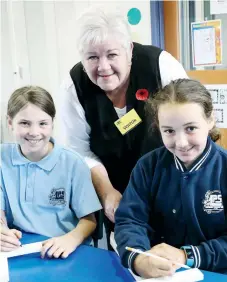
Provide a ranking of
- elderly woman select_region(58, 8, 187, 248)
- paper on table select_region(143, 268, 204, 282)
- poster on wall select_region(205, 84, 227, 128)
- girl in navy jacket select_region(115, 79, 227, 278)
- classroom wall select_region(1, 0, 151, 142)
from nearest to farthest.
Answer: paper on table select_region(143, 268, 204, 282) < girl in navy jacket select_region(115, 79, 227, 278) < elderly woman select_region(58, 8, 187, 248) < classroom wall select_region(1, 0, 151, 142) < poster on wall select_region(205, 84, 227, 128)

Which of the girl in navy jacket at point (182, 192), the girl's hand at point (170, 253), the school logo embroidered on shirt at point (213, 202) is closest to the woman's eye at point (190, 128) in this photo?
the girl in navy jacket at point (182, 192)

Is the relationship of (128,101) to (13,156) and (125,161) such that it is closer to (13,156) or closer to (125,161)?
(125,161)

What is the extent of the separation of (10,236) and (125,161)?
56 centimetres

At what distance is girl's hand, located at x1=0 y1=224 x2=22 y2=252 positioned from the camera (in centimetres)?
109

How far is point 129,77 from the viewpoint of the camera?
1388mm

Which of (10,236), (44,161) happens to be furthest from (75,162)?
(10,236)

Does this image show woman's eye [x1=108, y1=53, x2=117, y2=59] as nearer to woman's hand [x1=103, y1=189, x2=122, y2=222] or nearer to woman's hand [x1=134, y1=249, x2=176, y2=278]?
woman's hand [x1=103, y1=189, x2=122, y2=222]

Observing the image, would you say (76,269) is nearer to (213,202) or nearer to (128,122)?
(213,202)

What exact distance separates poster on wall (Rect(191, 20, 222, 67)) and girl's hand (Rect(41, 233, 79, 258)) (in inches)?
70.5

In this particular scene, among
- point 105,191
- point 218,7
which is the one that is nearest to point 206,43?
point 218,7

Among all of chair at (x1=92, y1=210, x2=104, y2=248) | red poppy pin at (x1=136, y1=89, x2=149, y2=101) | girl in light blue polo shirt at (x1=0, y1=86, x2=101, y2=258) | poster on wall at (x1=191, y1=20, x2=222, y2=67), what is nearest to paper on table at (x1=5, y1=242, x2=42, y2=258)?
girl in light blue polo shirt at (x1=0, y1=86, x2=101, y2=258)

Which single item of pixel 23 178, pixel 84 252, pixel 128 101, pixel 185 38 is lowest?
pixel 84 252

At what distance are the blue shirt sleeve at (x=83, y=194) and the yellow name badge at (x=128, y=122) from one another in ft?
0.68

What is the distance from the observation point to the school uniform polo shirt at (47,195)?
1317 millimetres
